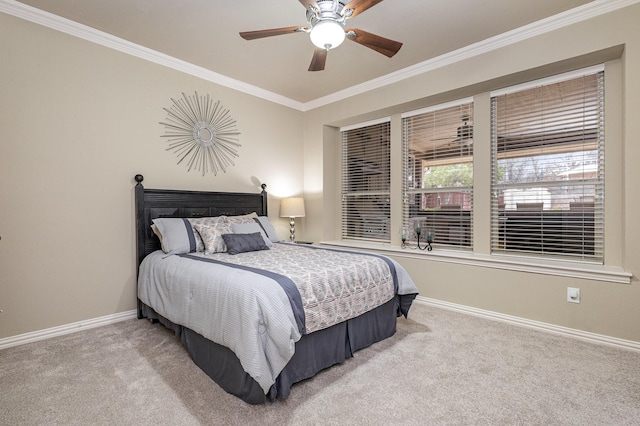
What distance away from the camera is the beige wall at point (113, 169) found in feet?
8.56

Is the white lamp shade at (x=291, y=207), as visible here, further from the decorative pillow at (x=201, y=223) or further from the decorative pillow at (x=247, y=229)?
the decorative pillow at (x=201, y=223)

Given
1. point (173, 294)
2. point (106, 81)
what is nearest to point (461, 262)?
point (173, 294)

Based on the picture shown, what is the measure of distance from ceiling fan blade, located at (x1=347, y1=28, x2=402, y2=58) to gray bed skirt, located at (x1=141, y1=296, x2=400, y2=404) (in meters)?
2.03

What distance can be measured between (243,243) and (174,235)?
662 mm

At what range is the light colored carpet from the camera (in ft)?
5.67

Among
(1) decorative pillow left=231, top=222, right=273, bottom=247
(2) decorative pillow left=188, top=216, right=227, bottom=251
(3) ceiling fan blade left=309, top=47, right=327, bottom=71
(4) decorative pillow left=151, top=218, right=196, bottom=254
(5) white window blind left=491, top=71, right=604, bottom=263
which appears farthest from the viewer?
(1) decorative pillow left=231, top=222, right=273, bottom=247

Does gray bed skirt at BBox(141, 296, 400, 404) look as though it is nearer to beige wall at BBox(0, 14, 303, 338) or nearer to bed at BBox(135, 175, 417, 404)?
bed at BBox(135, 175, 417, 404)

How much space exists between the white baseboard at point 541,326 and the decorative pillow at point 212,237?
7.70 ft

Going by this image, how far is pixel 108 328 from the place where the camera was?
3006 millimetres

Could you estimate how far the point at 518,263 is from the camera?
306 centimetres

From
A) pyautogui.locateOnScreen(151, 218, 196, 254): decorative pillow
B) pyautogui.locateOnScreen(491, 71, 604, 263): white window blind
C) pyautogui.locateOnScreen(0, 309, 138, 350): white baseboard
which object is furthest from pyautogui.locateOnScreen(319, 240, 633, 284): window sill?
pyautogui.locateOnScreen(0, 309, 138, 350): white baseboard

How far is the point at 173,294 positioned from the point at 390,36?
3.00 m

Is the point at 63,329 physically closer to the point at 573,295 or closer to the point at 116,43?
the point at 116,43

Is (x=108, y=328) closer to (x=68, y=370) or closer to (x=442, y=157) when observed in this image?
(x=68, y=370)
